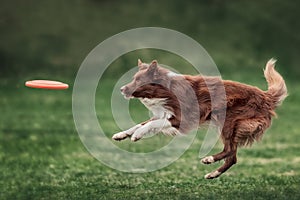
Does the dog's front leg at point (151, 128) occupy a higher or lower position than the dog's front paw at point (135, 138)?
higher

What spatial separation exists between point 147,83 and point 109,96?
926 cm

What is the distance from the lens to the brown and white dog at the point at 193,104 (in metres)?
7.83

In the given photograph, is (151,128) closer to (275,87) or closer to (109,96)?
(275,87)

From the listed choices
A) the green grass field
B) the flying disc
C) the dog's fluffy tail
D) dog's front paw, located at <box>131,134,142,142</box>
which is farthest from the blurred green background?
dog's front paw, located at <box>131,134,142,142</box>

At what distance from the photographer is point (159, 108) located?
790 cm

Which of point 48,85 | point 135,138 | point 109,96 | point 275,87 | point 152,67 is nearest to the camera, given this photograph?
point 135,138

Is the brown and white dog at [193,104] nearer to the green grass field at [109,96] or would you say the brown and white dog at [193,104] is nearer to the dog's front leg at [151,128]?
the dog's front leg at [151,128]

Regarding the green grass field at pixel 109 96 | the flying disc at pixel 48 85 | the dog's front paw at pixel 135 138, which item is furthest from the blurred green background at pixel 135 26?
the dog's front paw at pixel 135 138

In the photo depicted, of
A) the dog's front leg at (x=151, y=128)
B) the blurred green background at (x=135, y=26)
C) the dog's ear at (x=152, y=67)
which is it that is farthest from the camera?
the blurred green background at (x=135, y=26)

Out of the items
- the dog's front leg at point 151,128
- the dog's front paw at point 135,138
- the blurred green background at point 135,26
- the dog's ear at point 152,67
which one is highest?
the blurred green background at point 135,26

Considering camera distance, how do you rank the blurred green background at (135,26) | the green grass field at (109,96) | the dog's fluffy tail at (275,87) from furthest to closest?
the blurred green background at (135,26), the green grass field at (109,96), the dog's fluffy tail at (275,87)

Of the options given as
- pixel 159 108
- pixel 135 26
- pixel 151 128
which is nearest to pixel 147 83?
pixel 159 108

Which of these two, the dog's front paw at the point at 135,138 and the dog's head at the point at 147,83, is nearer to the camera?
the dog's front paw at the point at 135,138

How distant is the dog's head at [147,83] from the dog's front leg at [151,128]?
0.89ft
